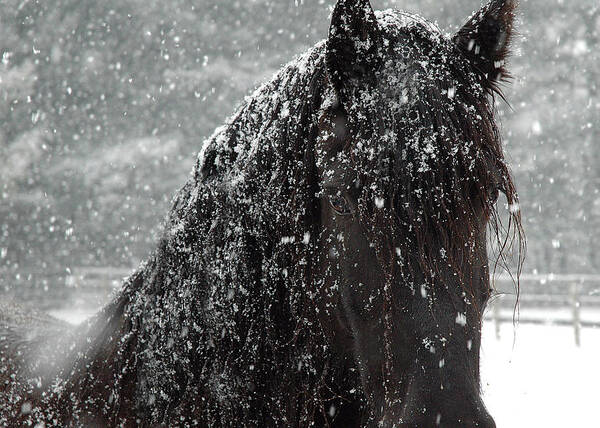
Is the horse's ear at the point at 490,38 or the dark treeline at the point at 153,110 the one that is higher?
the dark treeline at the point at 153,110

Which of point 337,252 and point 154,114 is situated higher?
point 154,114

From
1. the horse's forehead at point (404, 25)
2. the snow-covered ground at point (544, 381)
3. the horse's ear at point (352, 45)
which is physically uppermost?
the horse's forehead at point (404, 25)

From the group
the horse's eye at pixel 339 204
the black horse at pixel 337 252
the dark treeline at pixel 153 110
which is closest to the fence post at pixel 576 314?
the dark treeline at pixel 153 110

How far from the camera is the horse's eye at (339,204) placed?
144 centimetres

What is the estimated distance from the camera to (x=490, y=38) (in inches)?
69.4

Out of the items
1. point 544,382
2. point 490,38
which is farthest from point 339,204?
point 544,382

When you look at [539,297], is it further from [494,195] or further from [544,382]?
[494,195]

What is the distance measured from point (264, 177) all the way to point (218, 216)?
18 centimetres

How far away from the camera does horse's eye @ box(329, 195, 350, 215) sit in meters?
1.44

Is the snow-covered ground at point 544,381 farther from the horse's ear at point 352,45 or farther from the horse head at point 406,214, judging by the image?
the horse's ear at point 352,45

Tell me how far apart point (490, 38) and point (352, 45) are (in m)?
0.57

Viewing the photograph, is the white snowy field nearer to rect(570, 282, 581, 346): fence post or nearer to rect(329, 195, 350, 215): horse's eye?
rect(570, 282, 581, 346): fence post

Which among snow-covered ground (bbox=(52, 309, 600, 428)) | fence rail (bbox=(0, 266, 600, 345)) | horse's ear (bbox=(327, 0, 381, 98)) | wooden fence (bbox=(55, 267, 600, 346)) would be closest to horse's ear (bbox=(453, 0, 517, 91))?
horse's ear (bbox=(327, 0, 381, 98))

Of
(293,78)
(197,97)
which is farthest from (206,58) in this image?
(293,78)
